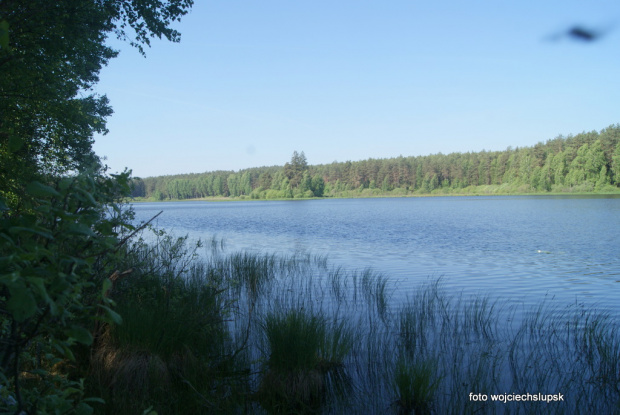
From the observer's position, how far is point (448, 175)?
12762cm

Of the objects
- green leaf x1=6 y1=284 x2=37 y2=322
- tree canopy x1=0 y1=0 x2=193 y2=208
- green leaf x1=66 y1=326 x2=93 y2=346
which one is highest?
tree canopy x1=0 y1=0 x2=193 y2=208

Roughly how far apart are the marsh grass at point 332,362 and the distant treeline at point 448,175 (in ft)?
285

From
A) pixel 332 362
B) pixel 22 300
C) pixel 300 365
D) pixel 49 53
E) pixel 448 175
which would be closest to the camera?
pixel 22 300

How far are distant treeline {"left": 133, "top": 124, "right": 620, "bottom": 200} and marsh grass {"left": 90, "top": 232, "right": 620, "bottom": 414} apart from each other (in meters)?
86.9

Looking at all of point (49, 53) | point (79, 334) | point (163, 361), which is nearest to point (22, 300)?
point (79, 334)

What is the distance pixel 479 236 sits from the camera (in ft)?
75.3

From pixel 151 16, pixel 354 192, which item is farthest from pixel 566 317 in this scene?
pixel 354 192

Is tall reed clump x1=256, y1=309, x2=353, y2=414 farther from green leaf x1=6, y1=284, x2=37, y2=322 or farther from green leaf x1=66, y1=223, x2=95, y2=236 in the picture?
green leaf x1=6, y1=284, x2=37, y2=322

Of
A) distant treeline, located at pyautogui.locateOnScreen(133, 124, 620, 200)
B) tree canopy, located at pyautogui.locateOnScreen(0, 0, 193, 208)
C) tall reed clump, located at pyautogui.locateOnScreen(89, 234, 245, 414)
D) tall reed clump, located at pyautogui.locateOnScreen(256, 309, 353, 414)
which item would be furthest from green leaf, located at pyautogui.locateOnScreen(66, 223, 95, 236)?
distant treeline, located at pyautogui.locateOnScreen(133, 124, 620, 200)

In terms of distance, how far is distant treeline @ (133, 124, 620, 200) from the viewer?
8188 cm

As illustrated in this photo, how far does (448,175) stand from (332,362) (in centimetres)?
12829

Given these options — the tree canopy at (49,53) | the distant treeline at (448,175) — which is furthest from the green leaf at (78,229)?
the distant treeline at (448,175)

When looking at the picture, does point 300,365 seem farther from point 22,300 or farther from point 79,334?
point 22,300

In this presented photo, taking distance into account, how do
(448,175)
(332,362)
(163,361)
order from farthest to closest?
(448,175)
(332,362)
(163,361)
